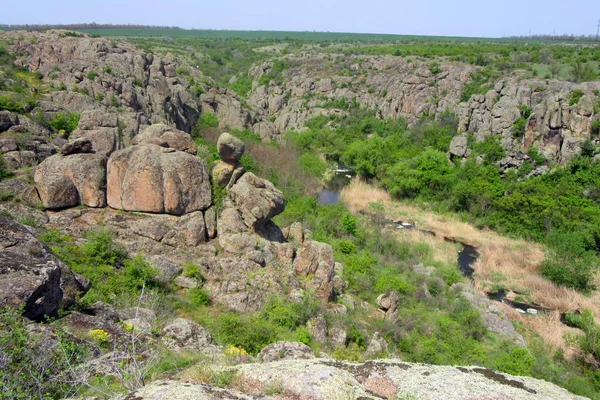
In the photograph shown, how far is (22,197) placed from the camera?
658 inches

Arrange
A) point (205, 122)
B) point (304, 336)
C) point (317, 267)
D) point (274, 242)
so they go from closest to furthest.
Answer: point (304, 336) → point (317, 267) → point (274, 242) → point (205, 122)

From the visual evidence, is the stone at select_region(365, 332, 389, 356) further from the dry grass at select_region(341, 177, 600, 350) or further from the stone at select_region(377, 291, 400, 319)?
the dry grass at select_region(341, 177, 600, 350)

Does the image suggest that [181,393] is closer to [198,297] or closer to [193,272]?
[198,297]

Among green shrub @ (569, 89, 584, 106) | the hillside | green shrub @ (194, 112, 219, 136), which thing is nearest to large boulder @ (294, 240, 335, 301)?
the hillside

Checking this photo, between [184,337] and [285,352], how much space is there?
10.1 ft

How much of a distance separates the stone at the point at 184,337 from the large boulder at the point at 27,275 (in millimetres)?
2450

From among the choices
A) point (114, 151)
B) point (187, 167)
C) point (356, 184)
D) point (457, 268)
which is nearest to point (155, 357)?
point (187, 167)

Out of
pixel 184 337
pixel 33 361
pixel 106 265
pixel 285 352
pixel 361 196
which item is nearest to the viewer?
pixel 33 361

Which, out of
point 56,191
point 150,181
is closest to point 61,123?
point 56,191

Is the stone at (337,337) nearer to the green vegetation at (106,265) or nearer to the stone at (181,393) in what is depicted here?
the green vegetation at (106,265)

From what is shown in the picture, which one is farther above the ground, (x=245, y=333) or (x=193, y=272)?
(x=193, y=272)

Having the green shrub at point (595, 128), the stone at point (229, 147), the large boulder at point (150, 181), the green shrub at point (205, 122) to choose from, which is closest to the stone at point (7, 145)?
the large boulder at point (150, 181)

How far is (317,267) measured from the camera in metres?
20.1

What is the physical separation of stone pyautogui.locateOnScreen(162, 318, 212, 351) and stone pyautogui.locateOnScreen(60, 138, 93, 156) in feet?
35.4
